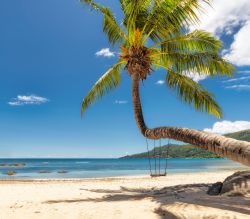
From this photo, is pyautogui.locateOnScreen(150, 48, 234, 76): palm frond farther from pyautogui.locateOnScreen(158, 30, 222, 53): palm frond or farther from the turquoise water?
the turquoise water

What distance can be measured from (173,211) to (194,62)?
17.9 feet

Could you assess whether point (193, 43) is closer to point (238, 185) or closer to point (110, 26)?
point (110, 26)

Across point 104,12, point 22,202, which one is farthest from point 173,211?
point 104,12

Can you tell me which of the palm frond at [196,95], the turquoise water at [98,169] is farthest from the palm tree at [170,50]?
the turquoise water at [98,169]

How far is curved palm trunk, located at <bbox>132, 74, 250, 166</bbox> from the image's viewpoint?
16.0 feet

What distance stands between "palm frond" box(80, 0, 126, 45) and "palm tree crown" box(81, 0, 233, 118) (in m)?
0.03

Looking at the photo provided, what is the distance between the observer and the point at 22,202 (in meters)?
9.66

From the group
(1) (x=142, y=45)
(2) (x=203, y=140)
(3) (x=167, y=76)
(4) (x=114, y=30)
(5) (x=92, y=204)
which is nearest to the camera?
(2) (x=203, y=140)

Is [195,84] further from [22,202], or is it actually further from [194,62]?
[22,202]

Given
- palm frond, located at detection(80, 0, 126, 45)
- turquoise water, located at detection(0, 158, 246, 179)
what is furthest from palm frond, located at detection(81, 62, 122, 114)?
turquoise water, located at detection(0, 158, 246, 179)

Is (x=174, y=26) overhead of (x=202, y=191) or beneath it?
overhead

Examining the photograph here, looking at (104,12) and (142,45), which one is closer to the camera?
(142,45)

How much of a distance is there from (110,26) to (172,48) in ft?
9.22

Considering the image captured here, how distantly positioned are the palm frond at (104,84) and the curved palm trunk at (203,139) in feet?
9.34
